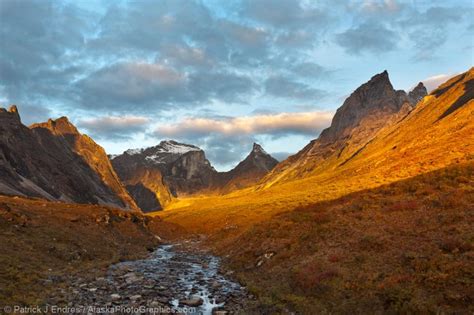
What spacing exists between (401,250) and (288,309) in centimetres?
806

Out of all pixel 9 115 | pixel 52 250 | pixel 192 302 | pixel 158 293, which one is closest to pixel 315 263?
pixel 192 302

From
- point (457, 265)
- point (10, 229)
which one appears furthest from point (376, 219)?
point (10, 229)

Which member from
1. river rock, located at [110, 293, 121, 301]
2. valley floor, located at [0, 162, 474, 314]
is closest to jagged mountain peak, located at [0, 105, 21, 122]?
valley floor, located at [0, 162, 474, 314]

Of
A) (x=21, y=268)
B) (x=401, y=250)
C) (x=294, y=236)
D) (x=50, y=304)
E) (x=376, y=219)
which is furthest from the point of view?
(x=294, y=236)

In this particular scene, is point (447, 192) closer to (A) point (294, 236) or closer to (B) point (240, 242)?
(A) point (294, 236)

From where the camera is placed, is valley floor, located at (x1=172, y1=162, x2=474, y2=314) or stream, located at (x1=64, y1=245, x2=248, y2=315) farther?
stream, located at (x1=64, y1=245, x2=248, y2=315)

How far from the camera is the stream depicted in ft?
59.7

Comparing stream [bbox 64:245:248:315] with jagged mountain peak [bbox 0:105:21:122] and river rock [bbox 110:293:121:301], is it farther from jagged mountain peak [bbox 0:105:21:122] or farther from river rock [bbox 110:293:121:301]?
jagged mountain peak [bbox 0:105:21:122]

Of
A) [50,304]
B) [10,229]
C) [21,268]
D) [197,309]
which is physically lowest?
[197,309]

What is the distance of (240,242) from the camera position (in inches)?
1606

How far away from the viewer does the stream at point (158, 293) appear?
1820 centimetres

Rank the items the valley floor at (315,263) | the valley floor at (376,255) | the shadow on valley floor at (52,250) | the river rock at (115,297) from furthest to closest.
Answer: the shadow on valley floor at (52,250) → the river rock at (115,297) → the valley floor at (315,263) → the valley floor at (376,255)

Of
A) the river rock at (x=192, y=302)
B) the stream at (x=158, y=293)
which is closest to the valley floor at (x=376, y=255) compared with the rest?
the stream at (x=158, y=293)

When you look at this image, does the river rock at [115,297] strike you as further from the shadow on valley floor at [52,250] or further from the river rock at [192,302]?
the river rock at [192,302]
